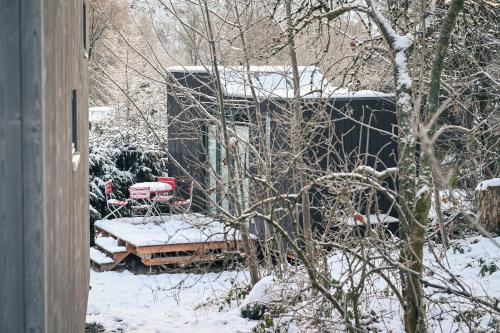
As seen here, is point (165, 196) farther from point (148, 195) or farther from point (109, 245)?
point (109, 245)

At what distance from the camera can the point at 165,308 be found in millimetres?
10844

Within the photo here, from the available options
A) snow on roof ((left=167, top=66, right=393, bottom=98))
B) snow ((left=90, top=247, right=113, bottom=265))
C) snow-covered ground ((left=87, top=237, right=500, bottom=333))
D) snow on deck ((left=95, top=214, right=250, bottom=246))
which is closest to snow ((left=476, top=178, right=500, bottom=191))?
snow-covered ground ((left=87, top=237, right=500, bottom=333))

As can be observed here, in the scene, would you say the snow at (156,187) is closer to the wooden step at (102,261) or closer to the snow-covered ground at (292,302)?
the wooden step at (102,261)

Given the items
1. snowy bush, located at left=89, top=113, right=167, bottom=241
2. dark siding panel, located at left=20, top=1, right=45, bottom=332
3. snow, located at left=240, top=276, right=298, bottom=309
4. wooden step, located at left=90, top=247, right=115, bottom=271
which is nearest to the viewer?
dark siding panel, located at left=20, top=1, right=45, bottom=332

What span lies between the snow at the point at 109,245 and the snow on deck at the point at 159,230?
0.57 feet

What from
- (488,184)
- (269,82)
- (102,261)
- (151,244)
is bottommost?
(102,261)

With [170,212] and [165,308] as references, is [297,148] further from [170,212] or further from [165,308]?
[170,212]

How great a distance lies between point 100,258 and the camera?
13430 millimetres

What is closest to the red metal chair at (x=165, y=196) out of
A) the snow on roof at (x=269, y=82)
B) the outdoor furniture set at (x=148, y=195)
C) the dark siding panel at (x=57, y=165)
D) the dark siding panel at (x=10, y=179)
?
the outdoor furniture set at (x=148, y=195)

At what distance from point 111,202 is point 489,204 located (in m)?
7.91

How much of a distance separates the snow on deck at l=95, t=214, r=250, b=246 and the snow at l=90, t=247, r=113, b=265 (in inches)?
16.5

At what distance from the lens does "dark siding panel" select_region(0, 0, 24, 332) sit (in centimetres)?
303

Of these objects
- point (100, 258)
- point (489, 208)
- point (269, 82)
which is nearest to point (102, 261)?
point (100, 258)

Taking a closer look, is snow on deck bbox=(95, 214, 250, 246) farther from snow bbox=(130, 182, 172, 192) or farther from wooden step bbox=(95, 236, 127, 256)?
snow bbox=(130, 182, 172, 192)
